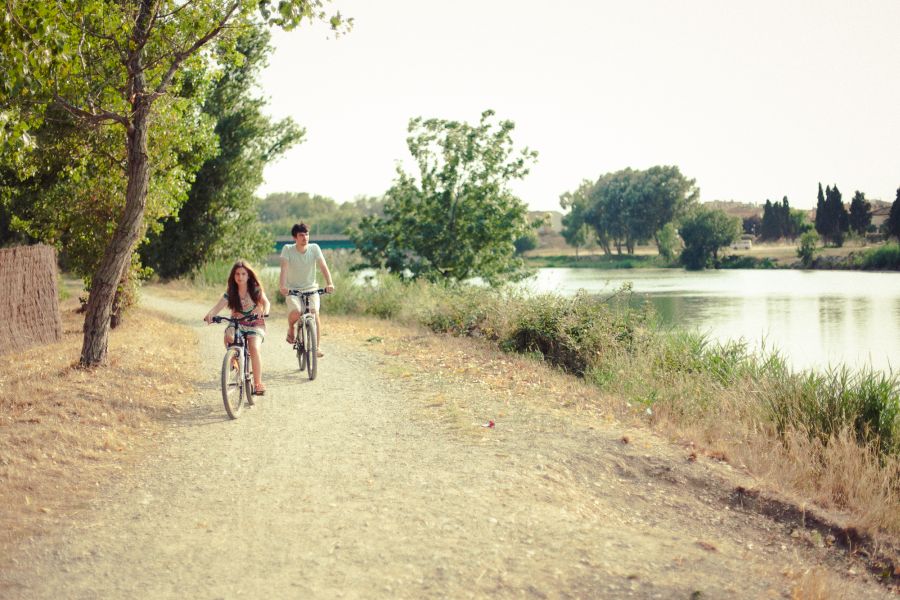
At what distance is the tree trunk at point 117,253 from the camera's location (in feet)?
36.6

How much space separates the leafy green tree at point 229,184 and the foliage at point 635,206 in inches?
2567

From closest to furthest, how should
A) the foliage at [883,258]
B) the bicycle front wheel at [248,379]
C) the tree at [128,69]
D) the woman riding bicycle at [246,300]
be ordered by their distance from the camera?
1. the woman riding bicycle at [246,300]
2. the bicycle front wheel at [248,379]
3. the tree at [128,69]
4. the foliage at [883,258]

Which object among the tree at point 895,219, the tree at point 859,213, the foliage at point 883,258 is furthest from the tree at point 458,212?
the tree at point 859,213

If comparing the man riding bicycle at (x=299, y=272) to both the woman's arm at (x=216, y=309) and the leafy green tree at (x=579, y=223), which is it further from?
the leafy green tree at (x=579, y=223)

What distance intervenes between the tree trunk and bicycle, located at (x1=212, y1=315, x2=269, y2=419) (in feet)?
10.4

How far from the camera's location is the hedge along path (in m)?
4.83

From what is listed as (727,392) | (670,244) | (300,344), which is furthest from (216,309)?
(670,244)

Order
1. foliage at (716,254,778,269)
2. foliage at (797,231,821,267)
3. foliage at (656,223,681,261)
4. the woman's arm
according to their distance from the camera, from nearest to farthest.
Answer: the woman's arm
foliage at (797,231,821,267)
foliage at (716,254,778,269)
foliage at (656,223,681,261)

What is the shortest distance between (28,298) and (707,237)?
64.0 meters

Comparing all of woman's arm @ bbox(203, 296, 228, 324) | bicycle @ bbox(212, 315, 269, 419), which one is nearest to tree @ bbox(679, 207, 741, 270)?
bicycle @ bbox(212, 315, 269, 419)

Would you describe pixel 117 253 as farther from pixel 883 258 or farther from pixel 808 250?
pixel 808 250

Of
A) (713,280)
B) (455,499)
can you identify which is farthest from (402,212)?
(713,280)

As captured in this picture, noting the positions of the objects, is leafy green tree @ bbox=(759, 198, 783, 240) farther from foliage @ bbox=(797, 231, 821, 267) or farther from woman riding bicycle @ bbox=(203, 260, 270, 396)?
woman riding bicycle @ bbox=(203, 260, 270, 396)

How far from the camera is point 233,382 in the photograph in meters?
8.90
